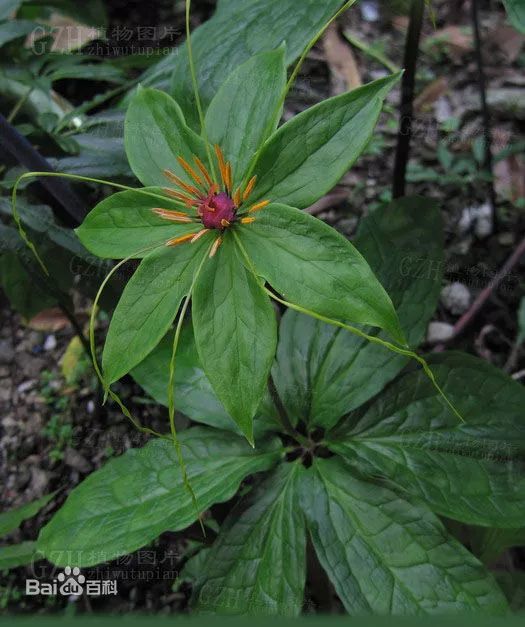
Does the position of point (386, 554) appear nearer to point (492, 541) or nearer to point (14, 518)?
point (492, 541)

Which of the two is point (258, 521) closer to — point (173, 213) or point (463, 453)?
point (463, 453)

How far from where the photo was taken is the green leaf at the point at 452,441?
36.1 inches

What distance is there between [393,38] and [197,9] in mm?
705

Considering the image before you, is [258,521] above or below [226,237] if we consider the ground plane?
below

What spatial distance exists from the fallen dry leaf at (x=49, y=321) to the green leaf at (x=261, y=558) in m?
0.95

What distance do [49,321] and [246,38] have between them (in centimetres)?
107

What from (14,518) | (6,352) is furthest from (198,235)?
(6,352)

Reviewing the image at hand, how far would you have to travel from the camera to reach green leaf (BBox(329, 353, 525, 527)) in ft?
3.01

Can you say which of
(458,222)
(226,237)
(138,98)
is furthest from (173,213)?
(458,222)

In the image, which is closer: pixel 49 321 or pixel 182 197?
pixel 182 197

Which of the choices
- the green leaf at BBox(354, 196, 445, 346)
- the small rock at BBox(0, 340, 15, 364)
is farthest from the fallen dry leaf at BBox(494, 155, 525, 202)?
the small rock at BBox(0, 340, 15, 364)

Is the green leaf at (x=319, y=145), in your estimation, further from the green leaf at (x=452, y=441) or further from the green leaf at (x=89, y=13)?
the green leaf at (x=89, y=13)

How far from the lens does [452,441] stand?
972 millimetres

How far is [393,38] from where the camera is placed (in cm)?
215
